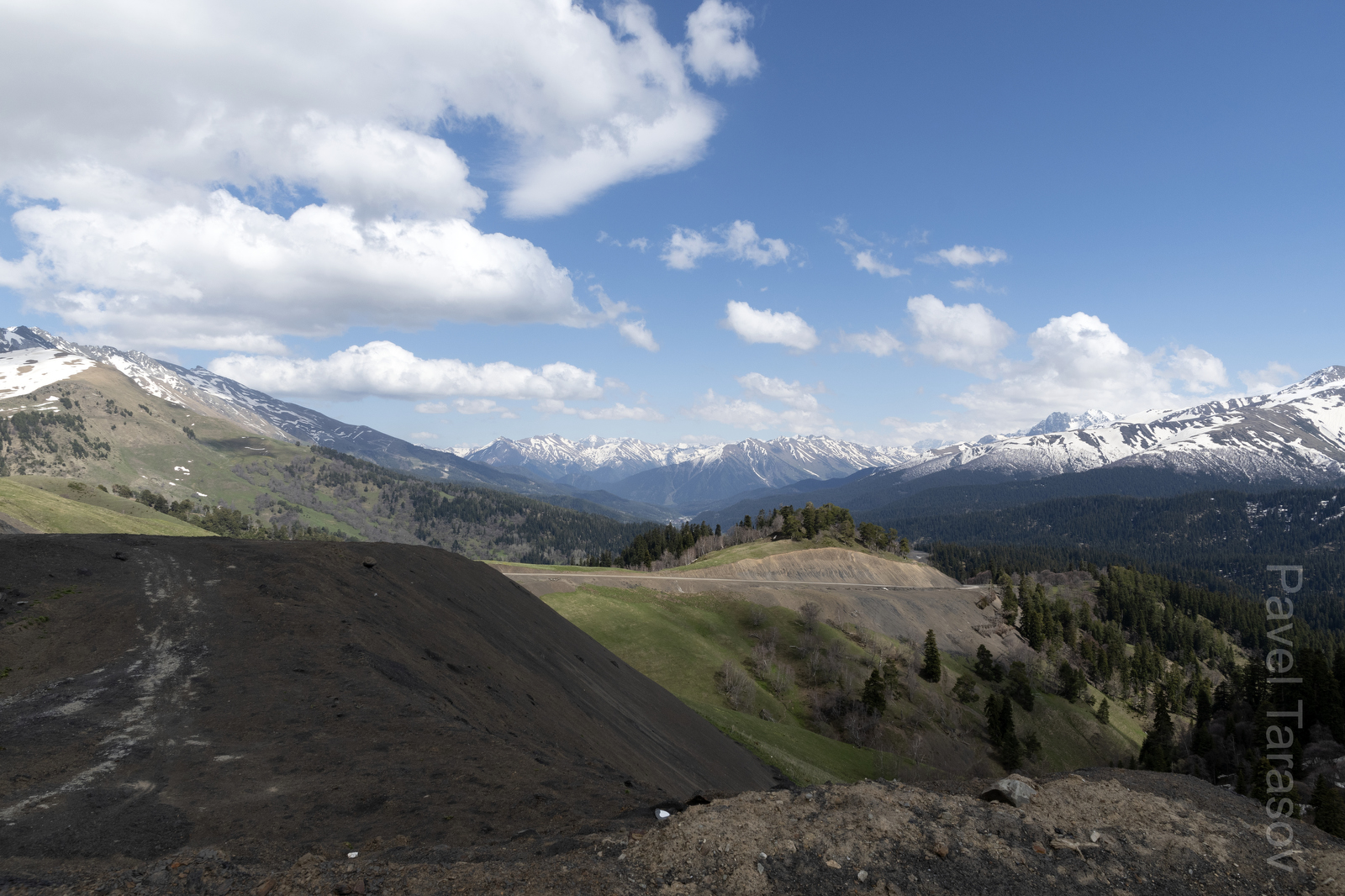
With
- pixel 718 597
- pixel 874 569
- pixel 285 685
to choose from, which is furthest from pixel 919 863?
pixel 874 569

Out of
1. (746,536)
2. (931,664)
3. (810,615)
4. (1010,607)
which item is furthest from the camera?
(746,536)

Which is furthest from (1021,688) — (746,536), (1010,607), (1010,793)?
(1010,793)

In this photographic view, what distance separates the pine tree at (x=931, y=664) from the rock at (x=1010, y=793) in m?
73.6

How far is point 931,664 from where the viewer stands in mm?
78188

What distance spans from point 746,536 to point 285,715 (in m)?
128

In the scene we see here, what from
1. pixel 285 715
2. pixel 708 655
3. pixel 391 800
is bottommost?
pixel 708 655

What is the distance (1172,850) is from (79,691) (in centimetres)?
2651

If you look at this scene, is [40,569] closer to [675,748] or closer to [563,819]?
[563,819]

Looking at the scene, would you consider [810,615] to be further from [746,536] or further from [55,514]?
[55,514]

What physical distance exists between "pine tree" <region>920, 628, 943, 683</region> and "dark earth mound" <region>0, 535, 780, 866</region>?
5623 centimetres

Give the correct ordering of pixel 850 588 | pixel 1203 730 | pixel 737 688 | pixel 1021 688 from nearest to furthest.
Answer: pixel 737 688 → pixel 1203 730 → pixel 1021 688 → pixel 850 588

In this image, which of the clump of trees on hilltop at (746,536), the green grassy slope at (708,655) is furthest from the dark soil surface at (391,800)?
the clump of trees on hilltop at (746,536)

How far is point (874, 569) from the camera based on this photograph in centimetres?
→ 11750

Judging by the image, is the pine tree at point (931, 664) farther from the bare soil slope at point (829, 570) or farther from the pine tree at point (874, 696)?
the bare soil slope at point (829, 570)
